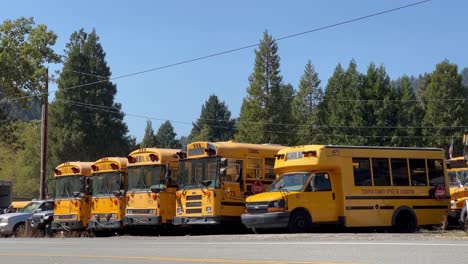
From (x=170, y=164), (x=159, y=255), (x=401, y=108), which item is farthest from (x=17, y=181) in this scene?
(x=159, y=255)

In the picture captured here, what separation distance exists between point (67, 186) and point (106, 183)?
8.02ft

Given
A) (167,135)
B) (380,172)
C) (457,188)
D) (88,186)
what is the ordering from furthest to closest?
1. (167,135)
2. (88,186)
3. (457,188)
4. (380,172)

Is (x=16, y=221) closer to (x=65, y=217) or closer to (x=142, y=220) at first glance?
(x=65, y=217)

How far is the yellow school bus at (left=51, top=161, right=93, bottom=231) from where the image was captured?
26672 mm

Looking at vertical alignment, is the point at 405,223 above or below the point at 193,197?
below

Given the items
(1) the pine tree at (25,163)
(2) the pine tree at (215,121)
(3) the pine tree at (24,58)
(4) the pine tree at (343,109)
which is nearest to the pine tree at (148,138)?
(2) the pine tree at (215,121)

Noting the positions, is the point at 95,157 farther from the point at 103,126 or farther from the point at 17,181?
the point at 17,181

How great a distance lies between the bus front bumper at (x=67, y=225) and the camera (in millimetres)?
26578

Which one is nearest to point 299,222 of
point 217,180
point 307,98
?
point 217,180

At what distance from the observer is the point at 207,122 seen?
10656 centimetres

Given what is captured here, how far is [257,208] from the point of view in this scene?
20.0m

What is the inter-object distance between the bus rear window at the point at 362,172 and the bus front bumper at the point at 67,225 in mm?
11820

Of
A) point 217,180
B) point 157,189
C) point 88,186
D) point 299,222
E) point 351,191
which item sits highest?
point 88,186

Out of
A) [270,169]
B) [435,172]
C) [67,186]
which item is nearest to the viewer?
[435,172]
